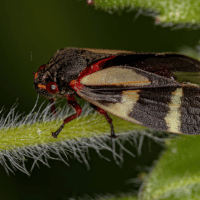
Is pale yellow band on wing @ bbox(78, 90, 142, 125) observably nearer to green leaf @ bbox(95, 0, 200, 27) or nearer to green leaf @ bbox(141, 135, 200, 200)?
green leaf @ bbox(141, 135, 200, 200)

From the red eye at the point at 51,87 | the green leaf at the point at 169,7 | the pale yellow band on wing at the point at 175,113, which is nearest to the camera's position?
the green leaf at the point at 169,7

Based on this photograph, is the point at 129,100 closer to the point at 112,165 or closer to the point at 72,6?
the point at 112,165

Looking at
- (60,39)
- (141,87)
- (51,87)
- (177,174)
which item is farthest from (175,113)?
(60,39)

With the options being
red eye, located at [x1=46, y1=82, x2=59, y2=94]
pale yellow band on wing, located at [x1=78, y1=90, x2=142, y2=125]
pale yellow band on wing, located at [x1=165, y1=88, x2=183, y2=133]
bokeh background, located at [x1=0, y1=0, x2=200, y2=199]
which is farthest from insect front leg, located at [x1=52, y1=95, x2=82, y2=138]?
bokeh background, located at [x1=0, y1=0, x2=200, y2=199]

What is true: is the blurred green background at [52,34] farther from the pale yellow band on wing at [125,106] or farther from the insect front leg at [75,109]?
the pale yellow band on wing at [125,106]

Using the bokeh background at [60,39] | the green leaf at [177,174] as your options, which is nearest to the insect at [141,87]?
the green leaf at [177,174]

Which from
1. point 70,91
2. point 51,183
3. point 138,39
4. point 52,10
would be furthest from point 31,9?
point 51,183

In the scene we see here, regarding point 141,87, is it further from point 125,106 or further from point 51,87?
point 51,87
